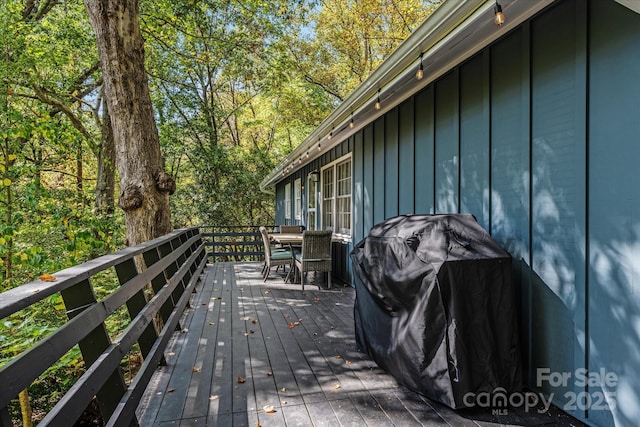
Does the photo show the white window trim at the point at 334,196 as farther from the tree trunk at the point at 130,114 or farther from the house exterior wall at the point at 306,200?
the tree trunk at the point at 130,114

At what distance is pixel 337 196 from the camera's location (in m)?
6.46

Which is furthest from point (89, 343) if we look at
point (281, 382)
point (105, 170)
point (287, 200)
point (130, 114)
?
point (287, 200)

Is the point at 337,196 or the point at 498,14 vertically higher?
the point at 498,14

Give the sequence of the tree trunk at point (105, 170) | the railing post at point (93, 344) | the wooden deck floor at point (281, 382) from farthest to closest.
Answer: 1. the tree trunk at point (105, 170)
2. the wooden deck floor at point (281, 382)
3. the railing post at point (93, 344)

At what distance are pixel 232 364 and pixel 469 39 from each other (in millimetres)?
3023

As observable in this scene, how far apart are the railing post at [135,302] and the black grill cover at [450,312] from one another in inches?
64.3

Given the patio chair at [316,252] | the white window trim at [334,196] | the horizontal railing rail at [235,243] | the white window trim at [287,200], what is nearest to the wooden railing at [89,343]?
the patio chair at [316,252]

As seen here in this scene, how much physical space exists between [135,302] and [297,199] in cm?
768

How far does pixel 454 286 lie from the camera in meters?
2.06

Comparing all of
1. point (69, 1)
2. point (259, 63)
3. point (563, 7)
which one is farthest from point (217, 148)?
point (563, 7)

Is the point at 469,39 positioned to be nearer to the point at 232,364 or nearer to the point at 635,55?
the point at 635,55

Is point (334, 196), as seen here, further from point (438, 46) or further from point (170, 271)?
point (438, 46)

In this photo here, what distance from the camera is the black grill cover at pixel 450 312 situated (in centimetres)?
204

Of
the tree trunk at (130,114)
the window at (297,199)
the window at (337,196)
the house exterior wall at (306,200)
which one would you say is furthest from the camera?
the window at (297,199)
